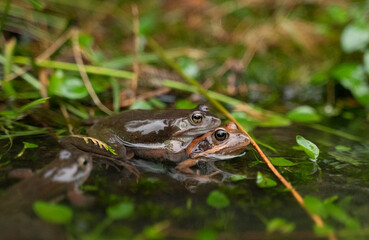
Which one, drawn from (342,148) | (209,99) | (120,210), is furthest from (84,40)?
(342,148)

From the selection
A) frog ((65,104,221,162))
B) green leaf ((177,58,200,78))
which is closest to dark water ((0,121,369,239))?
frog ((65,104,221,162))

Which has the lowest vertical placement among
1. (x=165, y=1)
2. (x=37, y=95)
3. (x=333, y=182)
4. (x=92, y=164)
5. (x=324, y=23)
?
(x=333, y=182)

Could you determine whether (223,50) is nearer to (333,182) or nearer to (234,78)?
(234,78)

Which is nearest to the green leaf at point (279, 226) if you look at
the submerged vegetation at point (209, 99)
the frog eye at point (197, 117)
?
the submerged vegetation at point (209, 99)

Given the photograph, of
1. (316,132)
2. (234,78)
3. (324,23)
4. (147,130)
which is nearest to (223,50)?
(234,78)

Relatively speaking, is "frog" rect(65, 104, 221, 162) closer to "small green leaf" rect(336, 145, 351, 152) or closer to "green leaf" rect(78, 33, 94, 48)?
"small green leaf" rect(336, 145, 351, 152)

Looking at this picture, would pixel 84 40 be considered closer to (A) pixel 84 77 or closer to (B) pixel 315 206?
(A) pixel 84 77
